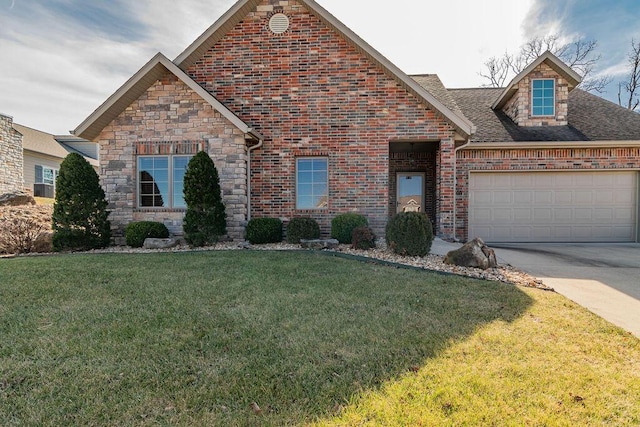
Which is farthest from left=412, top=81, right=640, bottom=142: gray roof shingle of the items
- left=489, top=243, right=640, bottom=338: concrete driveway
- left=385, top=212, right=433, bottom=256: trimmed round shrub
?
left=385, top=212, right=433, bottom=256: trimmed round shrub

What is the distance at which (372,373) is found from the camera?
2.51m

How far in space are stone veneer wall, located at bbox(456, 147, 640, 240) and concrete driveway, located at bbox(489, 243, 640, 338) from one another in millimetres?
2370

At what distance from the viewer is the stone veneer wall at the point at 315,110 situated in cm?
941

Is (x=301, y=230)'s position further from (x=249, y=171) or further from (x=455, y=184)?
(x=455, y=184)

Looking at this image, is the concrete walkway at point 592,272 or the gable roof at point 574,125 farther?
the gable roof at point 574,125

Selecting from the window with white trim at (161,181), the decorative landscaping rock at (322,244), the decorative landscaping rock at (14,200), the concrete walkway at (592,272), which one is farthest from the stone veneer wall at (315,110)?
the decorative landscaping rock at (14,200)

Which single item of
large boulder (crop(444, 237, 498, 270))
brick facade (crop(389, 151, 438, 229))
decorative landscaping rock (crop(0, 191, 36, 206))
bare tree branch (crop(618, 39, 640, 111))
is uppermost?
bare tree branch (crop(618, 39, 640, 111))

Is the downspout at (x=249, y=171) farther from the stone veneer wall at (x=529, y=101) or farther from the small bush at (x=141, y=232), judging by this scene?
the stone veneer wall at (x=529, y=101)

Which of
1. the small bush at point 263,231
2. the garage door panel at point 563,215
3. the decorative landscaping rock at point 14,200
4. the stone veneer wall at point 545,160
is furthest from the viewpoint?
the decorative landscaping rock at point 14,200

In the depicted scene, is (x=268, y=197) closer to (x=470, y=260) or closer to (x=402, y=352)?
(x=470, y=260)

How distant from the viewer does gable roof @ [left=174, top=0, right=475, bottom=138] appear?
8.90m

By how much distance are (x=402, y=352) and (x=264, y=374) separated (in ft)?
3.87

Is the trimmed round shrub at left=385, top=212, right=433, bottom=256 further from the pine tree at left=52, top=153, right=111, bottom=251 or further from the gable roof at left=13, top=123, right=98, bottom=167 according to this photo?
the gable roof at left=13, top=123, right=98, bottom=167

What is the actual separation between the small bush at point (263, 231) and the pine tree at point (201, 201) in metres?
0.90
